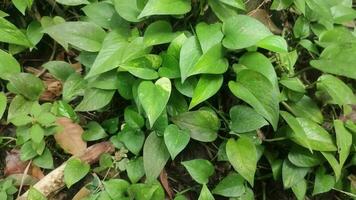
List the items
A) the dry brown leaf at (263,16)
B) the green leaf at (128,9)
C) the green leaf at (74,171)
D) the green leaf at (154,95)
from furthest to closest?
the dry brown leaf at (263,16) → the green leaf at (128,9) → the green leaf at (74,171) → the green leaf at (154,95)

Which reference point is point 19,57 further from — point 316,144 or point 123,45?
point 316,144

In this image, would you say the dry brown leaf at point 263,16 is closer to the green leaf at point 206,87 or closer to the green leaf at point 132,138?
the green leaf at point 206,87

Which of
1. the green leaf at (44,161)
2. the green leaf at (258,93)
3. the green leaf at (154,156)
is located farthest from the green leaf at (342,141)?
the green leaf at (44,161)

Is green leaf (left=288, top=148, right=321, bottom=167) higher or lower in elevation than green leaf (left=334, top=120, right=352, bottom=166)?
lower

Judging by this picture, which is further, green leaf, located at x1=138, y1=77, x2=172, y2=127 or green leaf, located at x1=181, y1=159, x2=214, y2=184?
green leaf, located at x1=181, y1=159, x2=214, y2=184

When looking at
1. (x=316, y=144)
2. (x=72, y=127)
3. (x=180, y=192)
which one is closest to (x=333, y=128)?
(x=316, y=144)

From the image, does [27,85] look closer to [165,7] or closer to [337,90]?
[165,7]

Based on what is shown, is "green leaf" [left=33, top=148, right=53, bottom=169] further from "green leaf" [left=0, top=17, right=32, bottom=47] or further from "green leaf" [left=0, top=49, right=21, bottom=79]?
"green leaf" [left=0, top=17, right=32, bottom=47]

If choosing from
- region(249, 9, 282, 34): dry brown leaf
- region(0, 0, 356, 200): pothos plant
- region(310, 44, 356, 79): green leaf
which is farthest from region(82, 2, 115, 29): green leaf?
region(310, 44, 356, 79): green leaf
